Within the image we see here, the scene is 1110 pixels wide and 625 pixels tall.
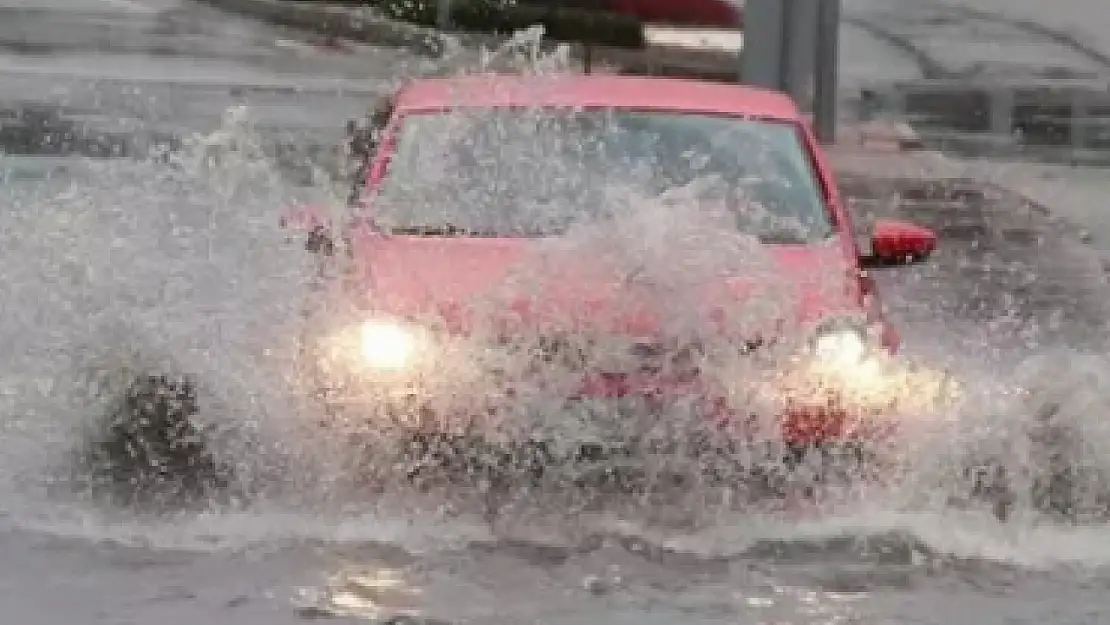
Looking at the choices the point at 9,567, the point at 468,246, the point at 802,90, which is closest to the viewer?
the point at 9,567

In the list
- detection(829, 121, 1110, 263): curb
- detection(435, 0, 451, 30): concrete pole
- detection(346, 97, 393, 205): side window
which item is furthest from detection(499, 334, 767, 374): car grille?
detection(435, 0, 451, 30): concrete pole

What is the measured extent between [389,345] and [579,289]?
0.63 m

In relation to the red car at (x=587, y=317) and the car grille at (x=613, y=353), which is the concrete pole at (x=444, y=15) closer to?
the red car at (x=587, y=317)

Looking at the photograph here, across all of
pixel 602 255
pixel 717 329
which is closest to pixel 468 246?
pixel 602 255

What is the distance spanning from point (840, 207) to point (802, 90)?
10798 millimetres

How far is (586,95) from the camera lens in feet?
31.2

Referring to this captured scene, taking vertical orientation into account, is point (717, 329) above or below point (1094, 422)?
above

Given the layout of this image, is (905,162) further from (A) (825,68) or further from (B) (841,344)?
(B) (841,344)

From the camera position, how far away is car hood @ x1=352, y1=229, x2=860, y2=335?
7.70 m

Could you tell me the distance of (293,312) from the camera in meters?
8.38

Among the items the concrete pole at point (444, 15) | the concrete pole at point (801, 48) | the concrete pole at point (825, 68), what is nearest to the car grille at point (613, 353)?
the concrete pole at point (801, 48)

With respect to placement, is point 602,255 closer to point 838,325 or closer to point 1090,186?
point 838,325

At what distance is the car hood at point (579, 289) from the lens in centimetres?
770

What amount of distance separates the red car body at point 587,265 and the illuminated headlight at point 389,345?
0.20 ft
